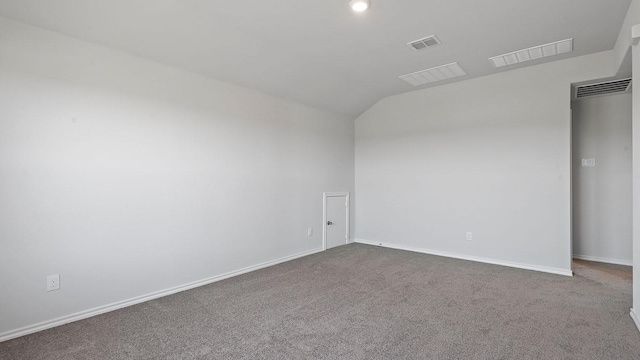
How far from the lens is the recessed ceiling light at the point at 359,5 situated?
2647 millimetres

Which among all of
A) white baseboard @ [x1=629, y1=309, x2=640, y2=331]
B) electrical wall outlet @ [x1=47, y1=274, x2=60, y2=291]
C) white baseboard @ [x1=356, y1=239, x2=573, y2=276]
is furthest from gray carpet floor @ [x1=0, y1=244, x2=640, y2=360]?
electrical wall outlet @ [x1=47, y1=274, x2=60, y2=291]

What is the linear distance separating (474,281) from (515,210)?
136cm

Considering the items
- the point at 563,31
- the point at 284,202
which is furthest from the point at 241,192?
the point at 563,31

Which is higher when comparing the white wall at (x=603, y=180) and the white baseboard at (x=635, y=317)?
the white wall at (x=603, y=180)

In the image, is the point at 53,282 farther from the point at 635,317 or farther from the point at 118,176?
the point at 635,317

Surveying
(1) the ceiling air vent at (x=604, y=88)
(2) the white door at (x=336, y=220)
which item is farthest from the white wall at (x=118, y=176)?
(1) the ceiling air vent at (x=604, y=88)

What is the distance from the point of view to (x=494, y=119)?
4.55 meters

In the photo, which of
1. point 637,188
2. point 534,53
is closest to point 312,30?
point 534,53

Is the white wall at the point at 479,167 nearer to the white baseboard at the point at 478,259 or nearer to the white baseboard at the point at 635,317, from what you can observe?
the white baseboard at the point at 478,259

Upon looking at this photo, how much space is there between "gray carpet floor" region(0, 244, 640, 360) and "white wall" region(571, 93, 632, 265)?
2.29 ft

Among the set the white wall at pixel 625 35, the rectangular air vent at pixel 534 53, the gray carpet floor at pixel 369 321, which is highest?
the rectangular air vent at pixel 534 53

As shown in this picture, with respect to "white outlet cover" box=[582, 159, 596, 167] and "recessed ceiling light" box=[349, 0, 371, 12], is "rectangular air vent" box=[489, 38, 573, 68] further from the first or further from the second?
"recessed ceiling light" box=[349, 0, 371, 12]

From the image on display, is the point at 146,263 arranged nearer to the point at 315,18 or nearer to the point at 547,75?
the point at 315,18

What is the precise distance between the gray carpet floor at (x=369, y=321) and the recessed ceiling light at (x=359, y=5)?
2.73 m
